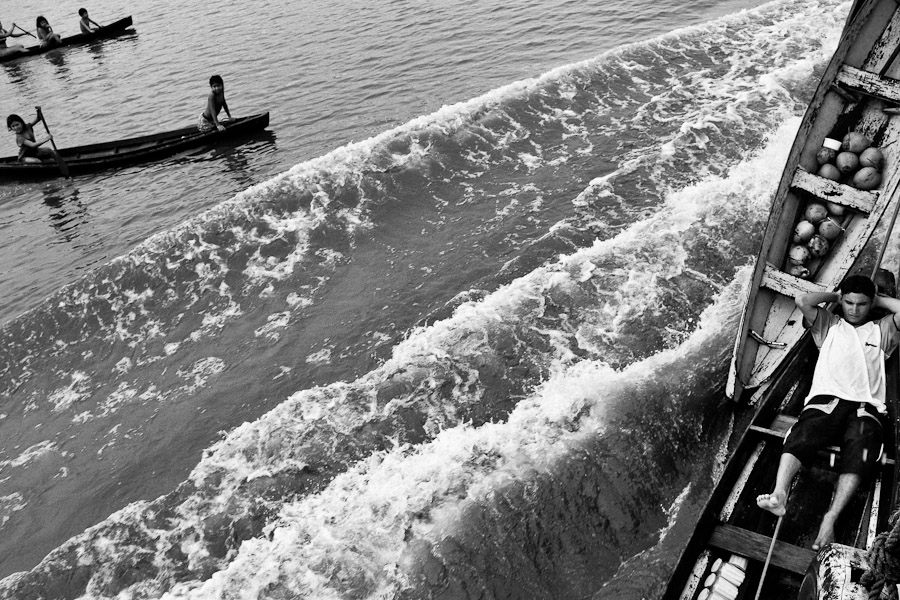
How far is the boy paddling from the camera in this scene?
5.70m

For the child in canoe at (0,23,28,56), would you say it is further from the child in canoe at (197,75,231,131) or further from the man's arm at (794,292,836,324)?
the man's arm at (794,292,836,324)

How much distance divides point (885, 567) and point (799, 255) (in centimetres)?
514

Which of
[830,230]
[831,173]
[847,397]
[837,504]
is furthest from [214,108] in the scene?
[837,504]

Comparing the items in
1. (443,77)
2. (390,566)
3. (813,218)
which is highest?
(443,77)

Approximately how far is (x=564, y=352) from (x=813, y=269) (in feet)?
10.1

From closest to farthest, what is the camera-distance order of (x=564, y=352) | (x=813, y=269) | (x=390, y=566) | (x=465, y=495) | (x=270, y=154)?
(x=390, y=566)
(x=465, y=495)
(x=813, y=269)
(x=564, y=352)
(x=270, y=154)

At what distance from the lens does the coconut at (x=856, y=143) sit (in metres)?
8.73

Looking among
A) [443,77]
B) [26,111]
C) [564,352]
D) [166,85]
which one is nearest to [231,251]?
[564,352]

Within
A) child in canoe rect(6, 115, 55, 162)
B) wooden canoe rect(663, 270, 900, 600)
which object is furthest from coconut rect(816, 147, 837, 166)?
child in canoe rect(6, 115, 55, 162)

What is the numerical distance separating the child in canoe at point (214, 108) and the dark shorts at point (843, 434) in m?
14.8

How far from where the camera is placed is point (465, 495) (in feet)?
23.6

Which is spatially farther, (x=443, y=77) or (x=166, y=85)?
(x=166, y=85)

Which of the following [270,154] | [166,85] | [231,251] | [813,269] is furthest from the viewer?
[166,85]

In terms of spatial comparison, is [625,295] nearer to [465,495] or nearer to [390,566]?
[465,495]
